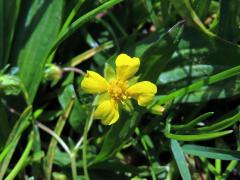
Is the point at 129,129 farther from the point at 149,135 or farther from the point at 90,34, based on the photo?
the point at 90,34

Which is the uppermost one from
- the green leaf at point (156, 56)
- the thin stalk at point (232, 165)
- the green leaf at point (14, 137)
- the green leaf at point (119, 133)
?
the green leaf at point (156, 56)

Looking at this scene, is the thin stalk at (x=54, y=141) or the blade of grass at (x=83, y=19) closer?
the blade of grass at (x=83, y=19)

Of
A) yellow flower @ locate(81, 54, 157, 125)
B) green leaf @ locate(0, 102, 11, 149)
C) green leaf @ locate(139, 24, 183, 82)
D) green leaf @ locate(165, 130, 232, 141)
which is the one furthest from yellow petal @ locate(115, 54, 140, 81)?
green leaf @ locate(0, 102, 11, 149)

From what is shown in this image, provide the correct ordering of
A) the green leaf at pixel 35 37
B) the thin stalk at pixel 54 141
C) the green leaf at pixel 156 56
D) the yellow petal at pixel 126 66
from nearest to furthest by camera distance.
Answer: the yellow petal at pixel 126 66, the green leaf at pixel 156 56, the thin stalk at pixel 54 141, the green leaf at pixel 35 37

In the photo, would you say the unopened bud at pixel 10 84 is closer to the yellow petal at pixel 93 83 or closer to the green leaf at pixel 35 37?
the green leaf at pixel 35 37

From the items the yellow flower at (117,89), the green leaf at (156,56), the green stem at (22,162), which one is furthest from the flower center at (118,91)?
the green stem at (22,162)

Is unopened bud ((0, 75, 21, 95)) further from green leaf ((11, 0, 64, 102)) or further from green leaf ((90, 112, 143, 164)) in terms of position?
green leaf ((90, 112, 143, 164))

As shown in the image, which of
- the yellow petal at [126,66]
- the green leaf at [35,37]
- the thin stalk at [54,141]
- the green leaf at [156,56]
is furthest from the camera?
the green leaf at [35,37]

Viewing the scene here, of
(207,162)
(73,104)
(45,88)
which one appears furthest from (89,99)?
(207,162)
